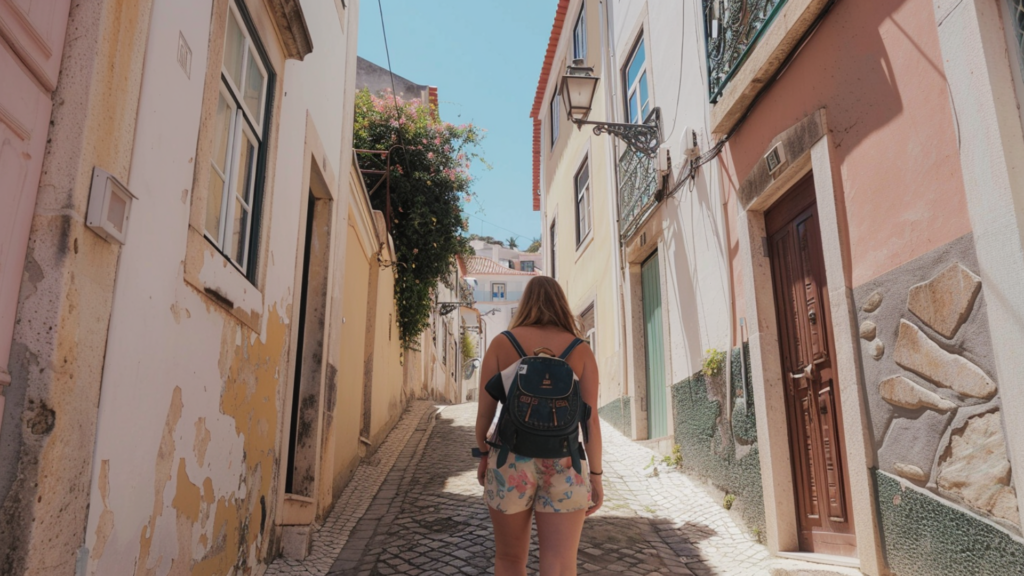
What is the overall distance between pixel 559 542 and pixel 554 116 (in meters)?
14.1

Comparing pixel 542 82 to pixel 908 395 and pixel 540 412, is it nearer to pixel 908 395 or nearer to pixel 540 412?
pixel 908 395

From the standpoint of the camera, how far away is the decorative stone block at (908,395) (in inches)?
122

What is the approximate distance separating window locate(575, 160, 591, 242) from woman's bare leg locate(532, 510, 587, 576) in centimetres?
968

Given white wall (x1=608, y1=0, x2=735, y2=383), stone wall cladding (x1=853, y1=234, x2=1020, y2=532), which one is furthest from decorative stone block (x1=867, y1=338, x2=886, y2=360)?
white wall (x1=608, y1=0, x2=735, y2=383)

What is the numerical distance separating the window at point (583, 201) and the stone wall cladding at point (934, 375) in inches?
344

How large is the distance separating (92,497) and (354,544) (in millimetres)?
3106

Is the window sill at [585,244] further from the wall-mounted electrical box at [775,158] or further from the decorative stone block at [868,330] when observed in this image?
the decorative stone block at [868,330]

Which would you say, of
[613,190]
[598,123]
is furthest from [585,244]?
[598,123]

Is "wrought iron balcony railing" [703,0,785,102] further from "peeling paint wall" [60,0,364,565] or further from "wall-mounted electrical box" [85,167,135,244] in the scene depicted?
"wall-mounted electrical box" [85,167,135,244]

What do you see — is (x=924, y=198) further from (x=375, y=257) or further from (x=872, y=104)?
(x=375, y=257)

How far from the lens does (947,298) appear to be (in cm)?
306

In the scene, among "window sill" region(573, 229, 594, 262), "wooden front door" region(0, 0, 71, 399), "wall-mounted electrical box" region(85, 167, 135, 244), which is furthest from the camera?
"window sill" region(573, 229, 594, 262)

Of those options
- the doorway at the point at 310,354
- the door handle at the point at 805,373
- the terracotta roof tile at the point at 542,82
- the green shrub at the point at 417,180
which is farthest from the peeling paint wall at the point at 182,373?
the terracotta roof tile at the point at 542,82

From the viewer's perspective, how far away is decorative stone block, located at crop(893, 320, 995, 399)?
287 centimetres
